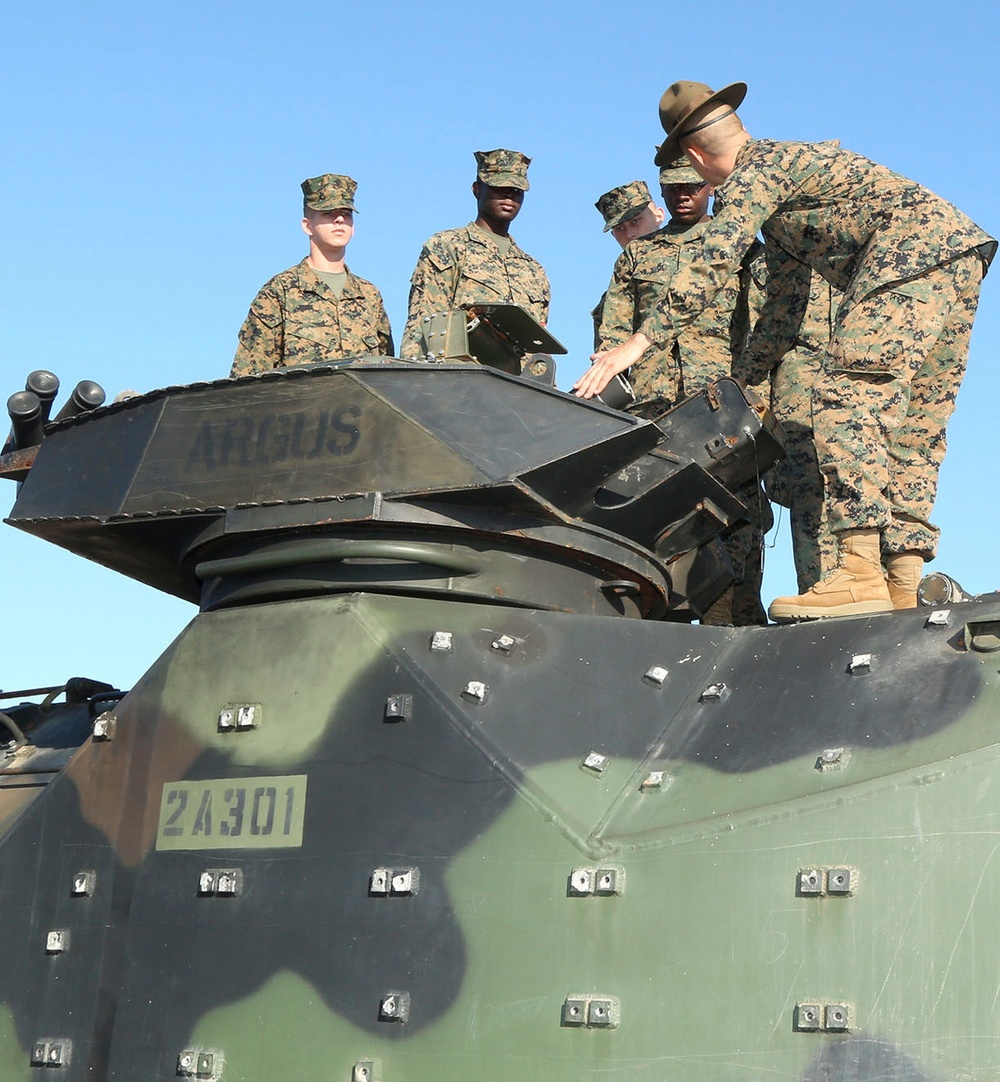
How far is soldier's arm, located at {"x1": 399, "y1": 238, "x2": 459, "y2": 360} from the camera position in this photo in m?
9.52

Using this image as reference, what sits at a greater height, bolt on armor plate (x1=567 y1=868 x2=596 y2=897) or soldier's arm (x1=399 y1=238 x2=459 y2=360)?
soldier's arm (x1=399 y1=238 x2=459 y2=360)

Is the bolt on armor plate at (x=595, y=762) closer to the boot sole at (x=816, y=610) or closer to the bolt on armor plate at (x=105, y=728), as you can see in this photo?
the boot sole at (x=816, y=610)

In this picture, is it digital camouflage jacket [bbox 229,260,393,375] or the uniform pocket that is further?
digital camouflage jacket [bbox 229,260,393,375]


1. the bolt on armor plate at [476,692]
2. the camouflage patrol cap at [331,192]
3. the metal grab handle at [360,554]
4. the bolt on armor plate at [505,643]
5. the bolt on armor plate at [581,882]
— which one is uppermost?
the camouflage patrol cap at [331,192]

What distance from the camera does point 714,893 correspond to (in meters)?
4.52

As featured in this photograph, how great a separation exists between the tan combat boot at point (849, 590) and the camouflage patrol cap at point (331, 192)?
4.90m

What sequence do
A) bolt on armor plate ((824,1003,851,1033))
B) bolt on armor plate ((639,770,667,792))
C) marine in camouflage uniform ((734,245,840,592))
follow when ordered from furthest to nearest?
marine in camouflage uniform ((734,245,840,592))
bolt on armor plate ((639,770,667,792))
bolt on armor plate ((824,1003,851,1033))

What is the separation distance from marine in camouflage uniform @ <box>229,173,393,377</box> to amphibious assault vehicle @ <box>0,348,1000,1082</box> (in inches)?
124

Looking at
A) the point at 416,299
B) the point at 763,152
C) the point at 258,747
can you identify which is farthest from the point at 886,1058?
the point at 416,299

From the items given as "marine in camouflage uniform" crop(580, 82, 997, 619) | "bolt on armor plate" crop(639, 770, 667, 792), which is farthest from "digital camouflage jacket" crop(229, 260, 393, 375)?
"bolt on armor plate" crop(639, 770, 667, 792)

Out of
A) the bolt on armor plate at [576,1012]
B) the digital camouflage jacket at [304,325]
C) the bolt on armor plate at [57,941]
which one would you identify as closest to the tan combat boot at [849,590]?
the bolt on armor plate at [576,1012]

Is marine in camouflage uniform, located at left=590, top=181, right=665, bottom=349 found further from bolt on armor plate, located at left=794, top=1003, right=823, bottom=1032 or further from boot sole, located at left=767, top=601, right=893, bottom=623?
bolt on armor plate, located at left=794, top=1003, right=823, bottom=1032

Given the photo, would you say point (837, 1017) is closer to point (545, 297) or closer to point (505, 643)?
point (505, 643)

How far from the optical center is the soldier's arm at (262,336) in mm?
9742
